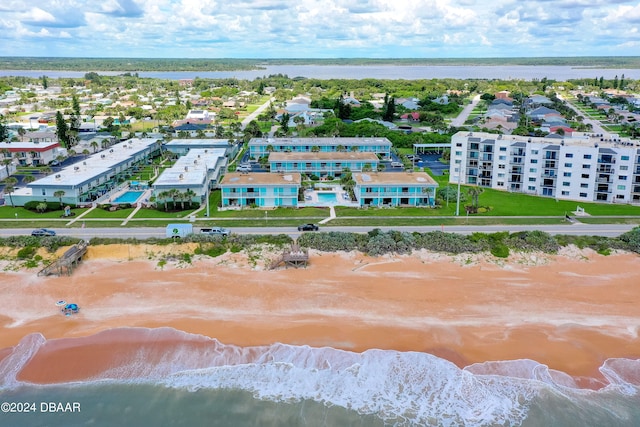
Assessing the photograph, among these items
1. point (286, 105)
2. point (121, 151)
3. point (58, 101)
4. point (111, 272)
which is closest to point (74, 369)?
point (111, 272)

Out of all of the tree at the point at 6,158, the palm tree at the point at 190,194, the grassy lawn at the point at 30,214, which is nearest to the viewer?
the grassy lawn at the point at 30,214

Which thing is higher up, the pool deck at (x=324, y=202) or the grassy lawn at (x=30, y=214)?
the pool deck at (x=324, y=202)

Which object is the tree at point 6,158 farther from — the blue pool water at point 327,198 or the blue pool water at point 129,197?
the blue pool water at point 327,198

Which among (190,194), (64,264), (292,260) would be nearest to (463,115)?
(190,194)

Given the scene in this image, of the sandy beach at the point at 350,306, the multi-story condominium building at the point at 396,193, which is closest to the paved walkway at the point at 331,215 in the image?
the multi-story condominium building at the point at 396,193

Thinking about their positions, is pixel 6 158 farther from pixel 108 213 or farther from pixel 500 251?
pixel 500 251

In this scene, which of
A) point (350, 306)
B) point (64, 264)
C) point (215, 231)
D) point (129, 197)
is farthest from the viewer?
point (129, 197)
